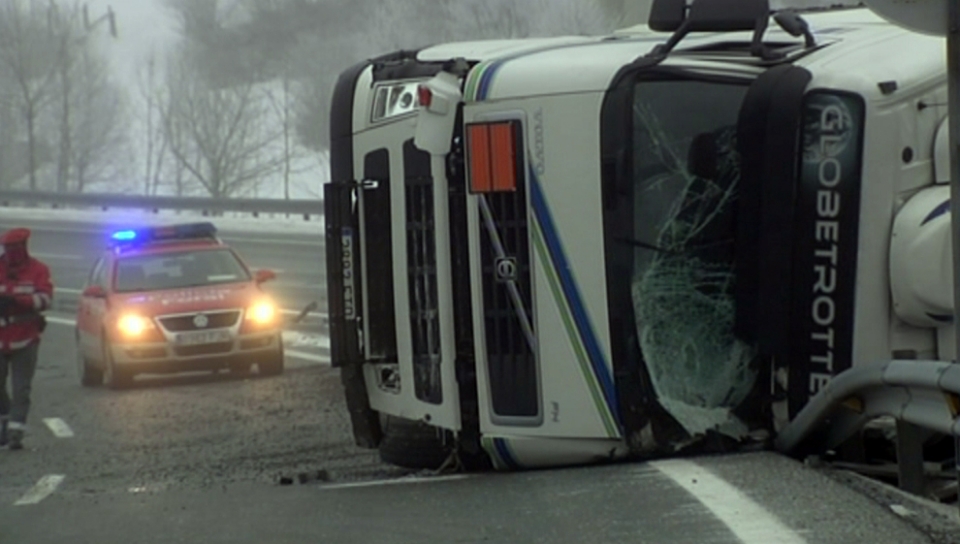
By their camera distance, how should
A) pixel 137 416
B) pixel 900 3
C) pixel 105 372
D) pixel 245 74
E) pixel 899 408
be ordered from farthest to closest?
pixel 245 74
pixel 105 372
pixel 137 416
pixel 899 408
pixel 900 3

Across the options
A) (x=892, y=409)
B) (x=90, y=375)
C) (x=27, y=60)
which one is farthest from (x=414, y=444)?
(x=27, y=60)

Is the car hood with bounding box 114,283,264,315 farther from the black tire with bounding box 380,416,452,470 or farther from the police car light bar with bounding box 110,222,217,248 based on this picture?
the black tire with bounding box 380,416,452,470

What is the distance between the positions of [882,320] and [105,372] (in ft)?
42.4

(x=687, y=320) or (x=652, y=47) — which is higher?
(x=652, y=47)

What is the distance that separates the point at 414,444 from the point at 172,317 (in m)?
9.88

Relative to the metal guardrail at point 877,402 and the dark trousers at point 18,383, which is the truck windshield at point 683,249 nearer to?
A: the metal guardrail at point 877,402

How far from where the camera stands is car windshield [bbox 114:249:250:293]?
19578 millimetres

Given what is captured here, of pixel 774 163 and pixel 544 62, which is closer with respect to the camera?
pixel 774 163

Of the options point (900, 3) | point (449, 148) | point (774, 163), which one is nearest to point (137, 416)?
point (449, 148)

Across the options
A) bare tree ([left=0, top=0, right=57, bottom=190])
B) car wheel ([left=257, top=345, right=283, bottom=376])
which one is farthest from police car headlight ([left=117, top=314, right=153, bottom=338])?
bare tree ([left=0, top=0, right=57, bottom=190])

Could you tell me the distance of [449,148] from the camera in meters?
8.38

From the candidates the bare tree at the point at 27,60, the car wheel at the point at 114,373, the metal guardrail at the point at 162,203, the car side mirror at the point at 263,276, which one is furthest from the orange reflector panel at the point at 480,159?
the bare tree at the point at 27,60

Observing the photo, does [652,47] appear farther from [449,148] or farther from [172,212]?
[172,212]

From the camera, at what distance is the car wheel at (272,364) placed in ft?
61.9
